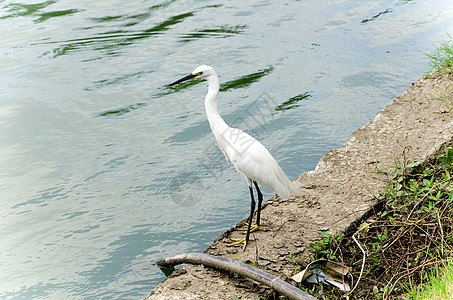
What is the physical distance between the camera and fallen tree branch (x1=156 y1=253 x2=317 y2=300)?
2.87m

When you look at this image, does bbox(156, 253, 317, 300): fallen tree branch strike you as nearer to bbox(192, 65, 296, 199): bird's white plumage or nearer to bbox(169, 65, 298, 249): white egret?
bbox(169, 65, 298, 249): white egret

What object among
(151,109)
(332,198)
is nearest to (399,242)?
(332,198)

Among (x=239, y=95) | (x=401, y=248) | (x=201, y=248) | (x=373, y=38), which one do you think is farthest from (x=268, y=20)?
(x=401, y=248)

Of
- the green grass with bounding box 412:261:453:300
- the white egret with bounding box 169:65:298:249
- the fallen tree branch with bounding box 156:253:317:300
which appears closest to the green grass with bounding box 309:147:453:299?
the green grass with bounding box 412:261:453:300

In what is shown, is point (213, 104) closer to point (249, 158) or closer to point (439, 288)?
point (249, 158)

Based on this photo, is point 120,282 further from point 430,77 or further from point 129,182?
point 430,77

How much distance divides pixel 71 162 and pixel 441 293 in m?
4.41

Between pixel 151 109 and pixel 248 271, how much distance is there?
13.4 feet

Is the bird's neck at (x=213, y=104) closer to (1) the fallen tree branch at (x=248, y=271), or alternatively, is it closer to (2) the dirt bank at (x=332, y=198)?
(2) the dirt bank at (x=332, y=198)

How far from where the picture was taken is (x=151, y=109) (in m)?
6.75

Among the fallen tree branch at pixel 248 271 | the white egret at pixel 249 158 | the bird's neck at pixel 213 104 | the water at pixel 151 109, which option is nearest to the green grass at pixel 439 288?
the fallen tree branch at pixel 248 271

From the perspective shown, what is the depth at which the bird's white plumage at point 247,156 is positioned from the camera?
12.1ft

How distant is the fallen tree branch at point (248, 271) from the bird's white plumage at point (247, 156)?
0.74m

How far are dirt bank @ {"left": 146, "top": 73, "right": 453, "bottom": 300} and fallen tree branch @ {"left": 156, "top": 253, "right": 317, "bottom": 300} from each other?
2.8 inches
